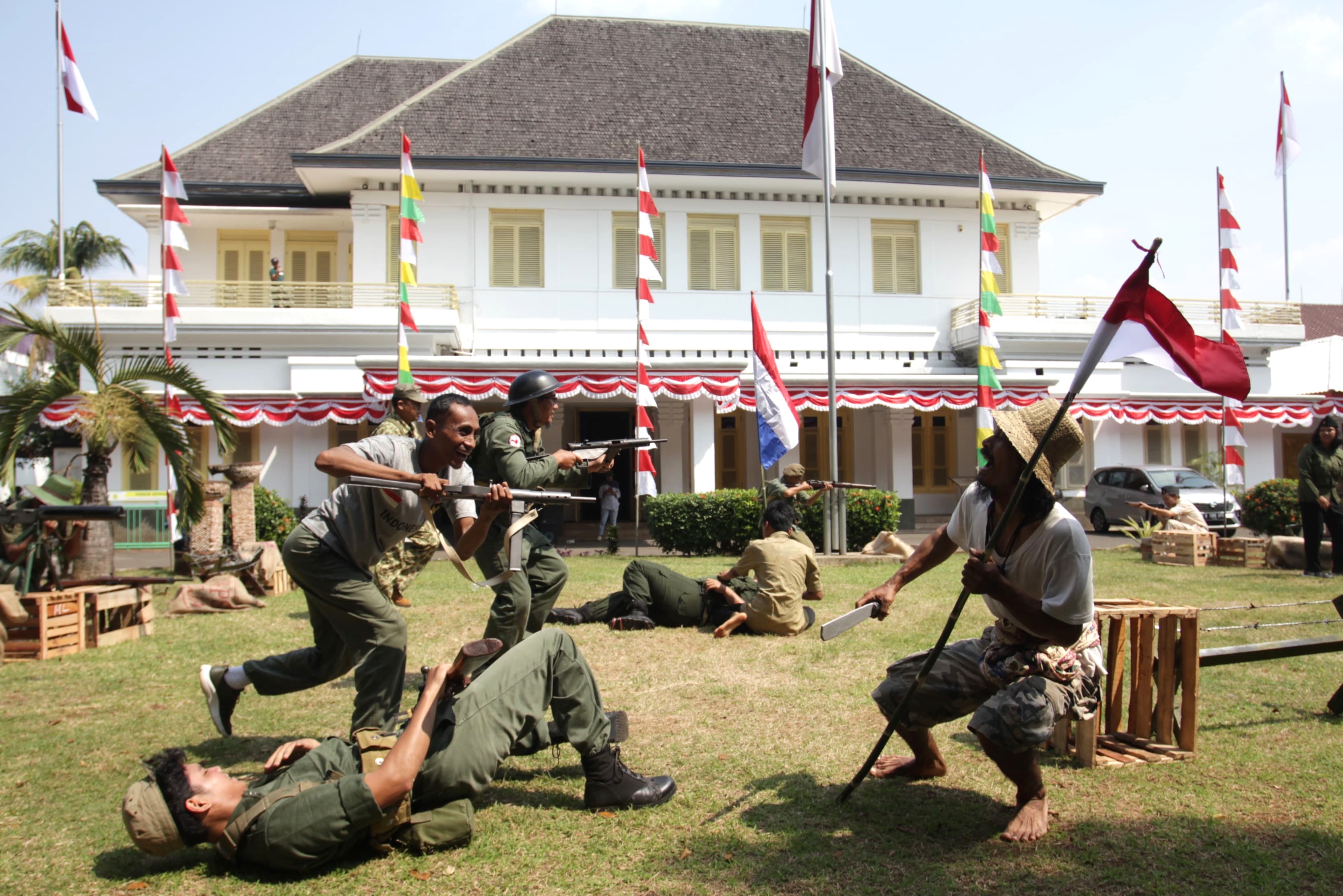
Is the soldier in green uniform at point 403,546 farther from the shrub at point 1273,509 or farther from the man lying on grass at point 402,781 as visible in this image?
the shrub at point 1273,509

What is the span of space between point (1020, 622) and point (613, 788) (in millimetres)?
1732

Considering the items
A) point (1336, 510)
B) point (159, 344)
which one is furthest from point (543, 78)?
point (1336, 510)

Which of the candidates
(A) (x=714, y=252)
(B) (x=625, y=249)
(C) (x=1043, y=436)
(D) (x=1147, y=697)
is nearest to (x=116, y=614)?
(C) (x=1043, y=436)

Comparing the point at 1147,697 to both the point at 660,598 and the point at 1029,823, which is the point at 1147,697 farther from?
the point at 660,598

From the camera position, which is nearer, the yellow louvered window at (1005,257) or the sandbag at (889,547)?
the sandbag at (889,547)

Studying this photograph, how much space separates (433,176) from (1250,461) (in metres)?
21.0

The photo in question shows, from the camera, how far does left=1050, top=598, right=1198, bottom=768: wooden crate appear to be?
4.28m

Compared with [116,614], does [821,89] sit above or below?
above

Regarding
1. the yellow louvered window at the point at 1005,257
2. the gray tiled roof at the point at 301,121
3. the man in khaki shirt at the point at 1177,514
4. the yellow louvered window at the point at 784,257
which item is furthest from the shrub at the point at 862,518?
the gray tiled roof at the point at 301,121

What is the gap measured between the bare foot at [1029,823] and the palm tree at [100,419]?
9.37 m

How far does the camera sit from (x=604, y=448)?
19.6 feet

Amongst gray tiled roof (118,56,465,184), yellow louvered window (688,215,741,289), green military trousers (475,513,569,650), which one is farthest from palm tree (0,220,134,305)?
green military trousers (475,513,569,650)

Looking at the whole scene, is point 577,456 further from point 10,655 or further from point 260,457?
point 260,457

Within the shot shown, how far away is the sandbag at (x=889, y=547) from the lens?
12.9 meters
